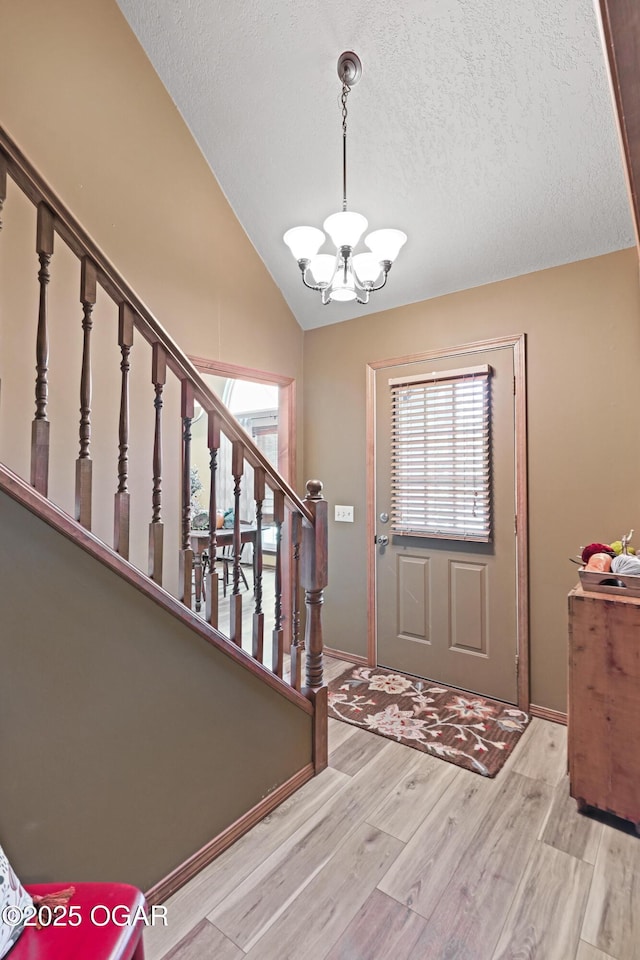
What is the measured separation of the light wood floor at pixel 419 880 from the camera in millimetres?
1426

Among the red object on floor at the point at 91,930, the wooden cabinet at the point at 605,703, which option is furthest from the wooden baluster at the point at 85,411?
the wooden cabinet at the point at 605,703

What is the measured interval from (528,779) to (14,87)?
394 centimetres

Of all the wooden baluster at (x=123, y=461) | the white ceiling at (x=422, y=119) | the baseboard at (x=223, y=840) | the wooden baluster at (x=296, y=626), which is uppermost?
the white ceiling at (x=422, y=119)

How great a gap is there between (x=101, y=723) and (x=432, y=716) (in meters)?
1.99

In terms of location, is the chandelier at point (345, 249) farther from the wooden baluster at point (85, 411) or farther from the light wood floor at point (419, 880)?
the light wood floor at point (419, 880)

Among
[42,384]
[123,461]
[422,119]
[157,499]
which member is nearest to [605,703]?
[157,499]

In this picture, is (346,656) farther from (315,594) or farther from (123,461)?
(123,461)

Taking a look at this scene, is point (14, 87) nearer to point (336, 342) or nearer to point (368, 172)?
point (368, 172)

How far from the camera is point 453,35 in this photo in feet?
6.64

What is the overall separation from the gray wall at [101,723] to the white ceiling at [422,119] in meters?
2.45

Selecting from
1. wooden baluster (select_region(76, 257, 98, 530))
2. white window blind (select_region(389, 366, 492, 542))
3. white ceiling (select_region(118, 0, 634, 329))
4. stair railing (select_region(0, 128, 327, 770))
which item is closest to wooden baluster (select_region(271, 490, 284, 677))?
stair railing (select_region(0, 128, 327, 770))

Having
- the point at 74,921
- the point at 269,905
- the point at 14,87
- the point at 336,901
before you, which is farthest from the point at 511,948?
the point at 14,87

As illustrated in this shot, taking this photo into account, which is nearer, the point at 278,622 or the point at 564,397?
the point at 278,622

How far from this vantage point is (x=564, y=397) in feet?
8.77
